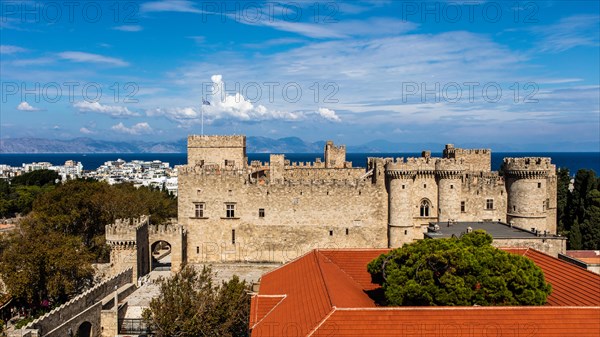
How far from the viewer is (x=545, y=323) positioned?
62.3 ft

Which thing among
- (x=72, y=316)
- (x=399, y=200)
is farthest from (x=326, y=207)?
(x=72, y=316)

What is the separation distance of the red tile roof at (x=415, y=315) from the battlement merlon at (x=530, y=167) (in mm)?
15137

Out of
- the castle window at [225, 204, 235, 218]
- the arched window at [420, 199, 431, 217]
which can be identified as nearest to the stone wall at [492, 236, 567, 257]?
the arched window at [420, 199, 431, 217]

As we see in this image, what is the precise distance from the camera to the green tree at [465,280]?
20.5 metres

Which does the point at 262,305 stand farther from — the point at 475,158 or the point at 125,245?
the point at 475,158

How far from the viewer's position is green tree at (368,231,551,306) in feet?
67.2

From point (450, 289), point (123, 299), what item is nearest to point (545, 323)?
point (450, 289)

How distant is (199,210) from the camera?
3938cm

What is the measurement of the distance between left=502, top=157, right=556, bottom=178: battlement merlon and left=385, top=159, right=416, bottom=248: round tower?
25.7 feet

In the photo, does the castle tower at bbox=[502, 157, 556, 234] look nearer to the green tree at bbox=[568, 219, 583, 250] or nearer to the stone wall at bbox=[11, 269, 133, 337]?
the green tree at bbox=[568, 219, 583, 250]

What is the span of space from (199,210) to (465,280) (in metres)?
23.7

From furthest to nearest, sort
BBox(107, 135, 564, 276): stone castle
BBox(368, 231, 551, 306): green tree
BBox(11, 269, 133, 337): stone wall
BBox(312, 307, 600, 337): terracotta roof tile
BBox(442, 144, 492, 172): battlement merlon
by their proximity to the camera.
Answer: BBox(442, 144, 492, 172): battlement merlon → BBox(107, 135, 564, 276): stone castle → BBox(11, 269, 133, 337): stone wall → BBox(368, 231, 551, 306): green tree → BBox(312, 307, 600, 337): terracotta roof tile

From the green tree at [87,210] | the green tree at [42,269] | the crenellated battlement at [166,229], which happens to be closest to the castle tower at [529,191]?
the crenellated battlement at [166,229]

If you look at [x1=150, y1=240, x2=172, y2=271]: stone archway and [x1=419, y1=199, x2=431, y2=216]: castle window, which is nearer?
[x1=419, y1=199, x2=431, y2=216]: castle window
